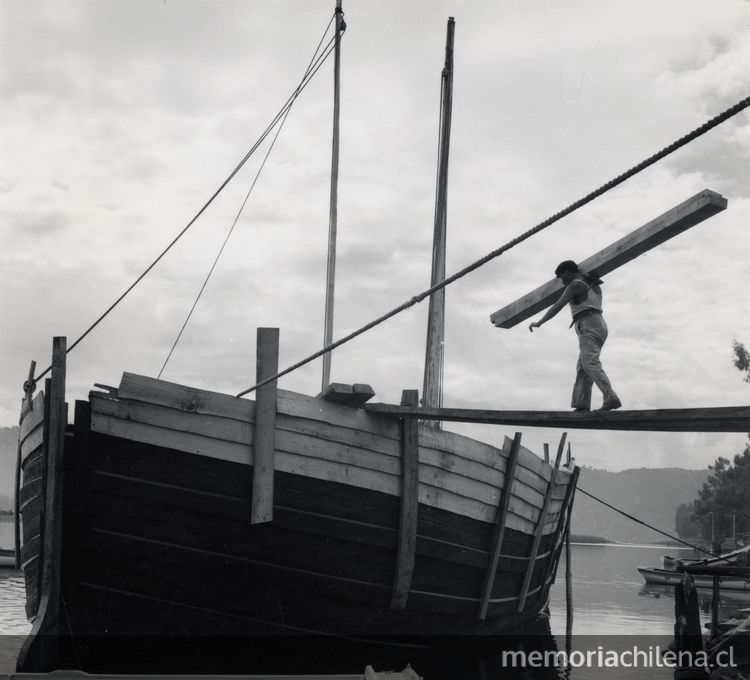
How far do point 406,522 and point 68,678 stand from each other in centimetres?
421

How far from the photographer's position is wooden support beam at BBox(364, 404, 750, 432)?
23.7ft

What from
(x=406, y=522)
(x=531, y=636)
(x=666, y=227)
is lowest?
(x=531, y=636)

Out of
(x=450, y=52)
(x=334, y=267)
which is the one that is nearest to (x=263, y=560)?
(x=334, y=267)

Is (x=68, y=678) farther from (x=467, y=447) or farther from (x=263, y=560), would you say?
(x=467, y=447)

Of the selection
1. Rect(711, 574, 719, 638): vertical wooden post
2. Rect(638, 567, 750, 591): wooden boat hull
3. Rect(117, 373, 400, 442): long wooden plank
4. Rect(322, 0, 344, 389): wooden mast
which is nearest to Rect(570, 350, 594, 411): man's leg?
Rect(117, 373, 400, 442): long wooden plank

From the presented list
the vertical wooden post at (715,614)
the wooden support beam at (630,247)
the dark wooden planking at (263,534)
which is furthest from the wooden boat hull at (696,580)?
the wooden support beam at (630,247)

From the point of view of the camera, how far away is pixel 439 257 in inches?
586

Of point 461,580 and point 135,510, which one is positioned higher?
point 135,510

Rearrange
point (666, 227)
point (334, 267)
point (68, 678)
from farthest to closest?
point (334, 267), point (666, 227), point (68, 678)

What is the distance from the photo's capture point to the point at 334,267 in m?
14.7

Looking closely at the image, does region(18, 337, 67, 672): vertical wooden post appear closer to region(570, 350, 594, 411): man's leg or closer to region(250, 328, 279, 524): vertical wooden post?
region(250, 328, 279, 524): vertical wooden post

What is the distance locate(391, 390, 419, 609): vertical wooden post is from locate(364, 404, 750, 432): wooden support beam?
31 centimetres

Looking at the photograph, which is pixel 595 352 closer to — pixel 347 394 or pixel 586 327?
pixel 586 327

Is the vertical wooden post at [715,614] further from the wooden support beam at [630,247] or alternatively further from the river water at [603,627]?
the wooden support beam at [630,247]
